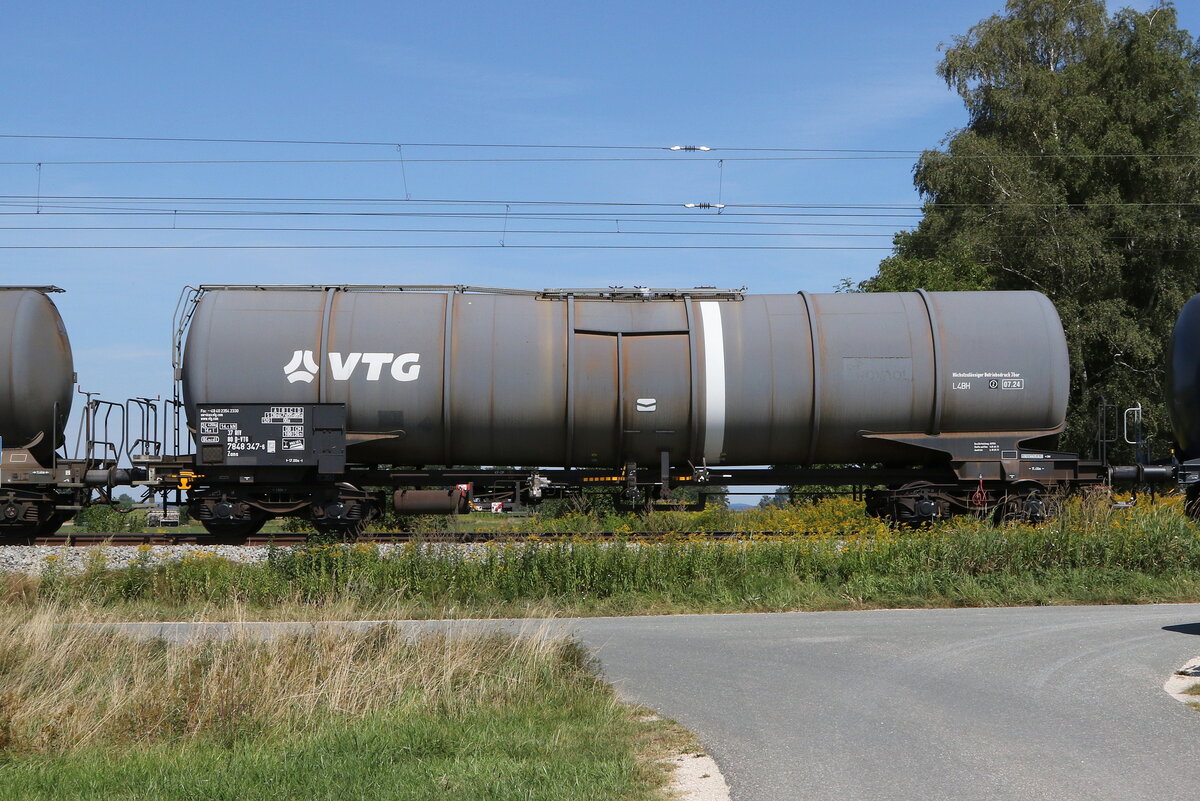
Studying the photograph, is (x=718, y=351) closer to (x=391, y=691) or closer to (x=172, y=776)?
(x=391, y=691)

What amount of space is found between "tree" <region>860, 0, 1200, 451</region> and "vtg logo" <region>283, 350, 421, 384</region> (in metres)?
21.8

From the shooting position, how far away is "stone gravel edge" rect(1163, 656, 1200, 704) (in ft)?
26.4

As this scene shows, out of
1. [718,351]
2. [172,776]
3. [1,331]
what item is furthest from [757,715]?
[1,331]

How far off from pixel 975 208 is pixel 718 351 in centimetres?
2614

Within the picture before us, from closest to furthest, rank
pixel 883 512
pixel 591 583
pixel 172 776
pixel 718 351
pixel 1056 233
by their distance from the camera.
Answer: pixel 172 776 → pixel 591 583 → pixel 718 351 → pixel 883 512 → pixel 1056 233

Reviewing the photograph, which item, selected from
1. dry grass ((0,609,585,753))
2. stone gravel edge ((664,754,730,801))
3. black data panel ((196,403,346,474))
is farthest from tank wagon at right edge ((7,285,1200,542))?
stone gravel edge ((664,754,730,801))

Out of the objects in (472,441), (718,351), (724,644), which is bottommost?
(724,644)

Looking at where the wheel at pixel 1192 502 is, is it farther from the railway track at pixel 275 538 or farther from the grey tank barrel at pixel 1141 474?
the railway track at pixel 275 538

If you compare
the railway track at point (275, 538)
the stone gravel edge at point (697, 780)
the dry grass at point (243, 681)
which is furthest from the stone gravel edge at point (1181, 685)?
the railway track at point (275, 538)

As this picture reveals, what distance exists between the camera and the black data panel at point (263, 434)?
18016 millimetres

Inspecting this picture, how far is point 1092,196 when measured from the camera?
4069 centimetres

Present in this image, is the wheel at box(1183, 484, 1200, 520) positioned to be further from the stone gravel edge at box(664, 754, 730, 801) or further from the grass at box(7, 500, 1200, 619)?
the stone gravel edge at box(664, 754, 730, 801)

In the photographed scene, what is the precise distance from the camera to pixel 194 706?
7719 millimetres

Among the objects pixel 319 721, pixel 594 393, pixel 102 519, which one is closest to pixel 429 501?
pixel 594 393
